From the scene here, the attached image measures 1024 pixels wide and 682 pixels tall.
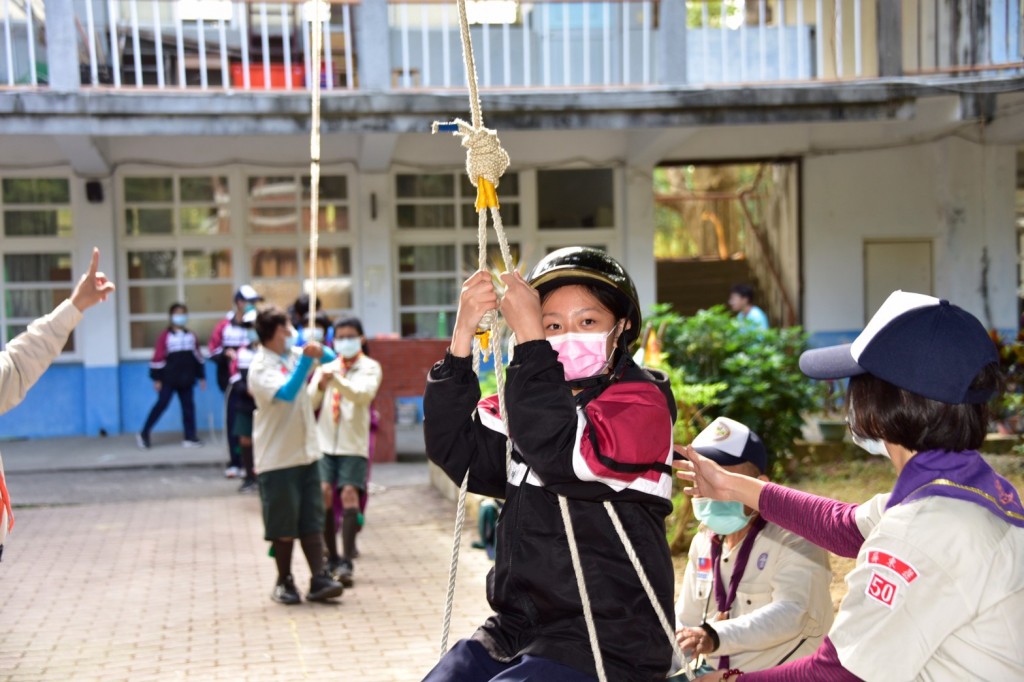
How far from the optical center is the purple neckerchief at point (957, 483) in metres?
2.15

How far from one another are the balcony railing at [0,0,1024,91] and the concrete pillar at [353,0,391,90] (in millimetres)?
14

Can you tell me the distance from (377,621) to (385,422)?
554cm

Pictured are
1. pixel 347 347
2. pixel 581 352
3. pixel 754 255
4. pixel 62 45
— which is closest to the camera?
pixel 581 352

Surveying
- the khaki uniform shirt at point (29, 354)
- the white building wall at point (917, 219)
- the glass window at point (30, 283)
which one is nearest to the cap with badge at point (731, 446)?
the khaki uniform shirt at point (29, 354)

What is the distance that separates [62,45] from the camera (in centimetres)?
1095

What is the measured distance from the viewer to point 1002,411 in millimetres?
8969

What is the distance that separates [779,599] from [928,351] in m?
1.49

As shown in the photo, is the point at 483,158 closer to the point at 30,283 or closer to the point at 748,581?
the point at 748,581

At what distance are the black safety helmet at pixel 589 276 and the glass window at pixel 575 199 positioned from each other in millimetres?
11395

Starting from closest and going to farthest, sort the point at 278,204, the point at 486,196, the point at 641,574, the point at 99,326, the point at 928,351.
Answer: the point at 928,351, the point at 641,574, the point at 486,196, the point at 99,326, the point at 278,204

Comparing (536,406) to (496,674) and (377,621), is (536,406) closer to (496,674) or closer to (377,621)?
(496,674)

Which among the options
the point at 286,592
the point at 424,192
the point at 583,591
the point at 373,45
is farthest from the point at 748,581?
the point at 424,192

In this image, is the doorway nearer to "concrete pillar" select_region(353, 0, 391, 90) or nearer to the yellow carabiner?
"concrete pillar" select_region(353, 0, 391, 90)

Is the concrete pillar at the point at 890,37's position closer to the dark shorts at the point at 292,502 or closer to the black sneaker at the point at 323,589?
the dark shorts at the point at 292,502
